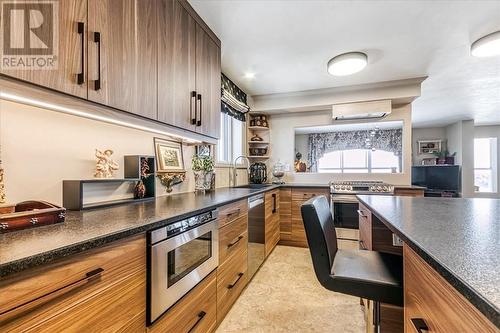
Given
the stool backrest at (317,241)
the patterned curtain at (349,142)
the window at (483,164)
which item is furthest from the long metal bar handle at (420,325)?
the window at (483,164)

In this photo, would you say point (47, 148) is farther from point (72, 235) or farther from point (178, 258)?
point (178, 258)

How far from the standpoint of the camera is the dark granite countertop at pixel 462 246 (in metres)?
0.44

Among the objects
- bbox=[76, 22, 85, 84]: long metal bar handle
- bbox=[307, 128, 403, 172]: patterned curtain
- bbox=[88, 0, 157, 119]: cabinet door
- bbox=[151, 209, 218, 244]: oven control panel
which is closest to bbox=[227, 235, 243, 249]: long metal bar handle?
bbox=[151, 209, 218, 244]: oven control panel

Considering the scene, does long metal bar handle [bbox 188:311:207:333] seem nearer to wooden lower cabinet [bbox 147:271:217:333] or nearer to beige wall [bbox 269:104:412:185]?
wooden lower cabinet [bbox 147:271:217:333]

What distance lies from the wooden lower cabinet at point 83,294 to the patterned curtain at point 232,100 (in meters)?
2.41

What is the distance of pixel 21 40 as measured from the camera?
2.73 ft

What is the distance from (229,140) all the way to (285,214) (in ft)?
4.68

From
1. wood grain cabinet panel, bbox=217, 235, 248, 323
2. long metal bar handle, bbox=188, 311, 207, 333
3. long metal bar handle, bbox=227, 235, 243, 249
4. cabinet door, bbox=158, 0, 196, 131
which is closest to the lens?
long metal bar handle, bbox=188, 311, 207, 333

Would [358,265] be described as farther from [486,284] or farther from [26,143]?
[26,143]

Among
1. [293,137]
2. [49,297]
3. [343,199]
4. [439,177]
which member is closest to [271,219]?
[343,199]

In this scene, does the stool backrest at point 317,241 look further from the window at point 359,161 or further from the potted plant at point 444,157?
the potted plant at point 444,157

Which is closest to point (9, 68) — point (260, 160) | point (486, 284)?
point (486, 284)

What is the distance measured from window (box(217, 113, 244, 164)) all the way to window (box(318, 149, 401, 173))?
4.23m

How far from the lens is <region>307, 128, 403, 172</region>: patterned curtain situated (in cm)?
689
